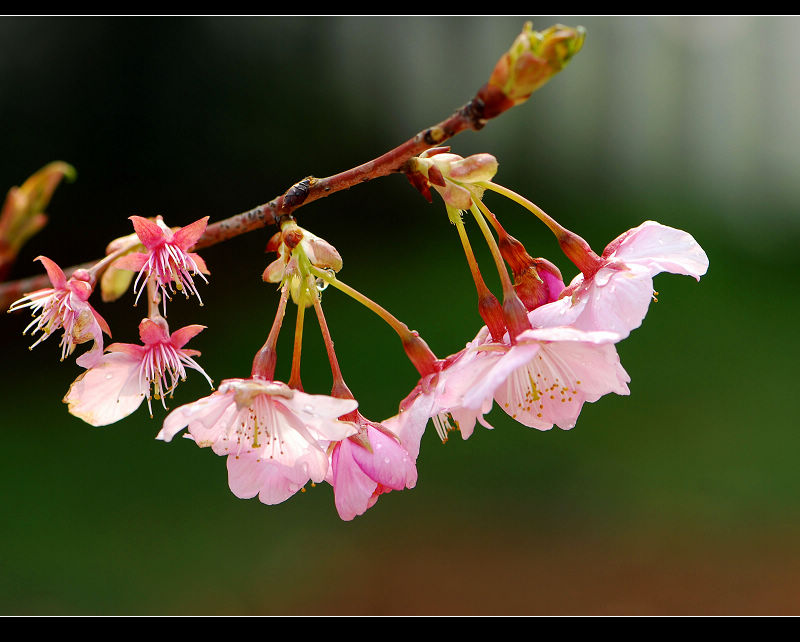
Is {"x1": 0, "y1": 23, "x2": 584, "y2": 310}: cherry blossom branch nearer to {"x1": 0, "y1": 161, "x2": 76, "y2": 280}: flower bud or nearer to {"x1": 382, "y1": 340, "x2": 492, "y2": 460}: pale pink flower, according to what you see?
{"x1": 382, "y1": 340, "x2": 492, "y2": 460}: pale pink flower

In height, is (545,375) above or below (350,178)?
below

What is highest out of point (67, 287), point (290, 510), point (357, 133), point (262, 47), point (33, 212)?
point (67, 287)

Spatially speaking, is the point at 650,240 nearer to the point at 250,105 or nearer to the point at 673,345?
the point at 673,345

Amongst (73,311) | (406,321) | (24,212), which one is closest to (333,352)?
(73,311)

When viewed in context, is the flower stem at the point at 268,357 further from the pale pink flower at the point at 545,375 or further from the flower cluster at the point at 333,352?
the pale pink flower at the point at 545,375

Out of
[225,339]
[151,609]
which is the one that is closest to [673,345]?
[225,339]

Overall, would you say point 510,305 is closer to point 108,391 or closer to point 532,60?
point 532,60
